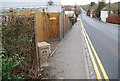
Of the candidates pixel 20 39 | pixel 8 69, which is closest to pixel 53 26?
pixel 20 39

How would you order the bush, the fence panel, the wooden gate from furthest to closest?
1. the wooden gate
2. the fence panel
3. the bush

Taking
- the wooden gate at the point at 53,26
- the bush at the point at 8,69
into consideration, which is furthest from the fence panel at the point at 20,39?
the wooden gate at the point at 53,26

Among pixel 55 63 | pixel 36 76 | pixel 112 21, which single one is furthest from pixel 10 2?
pixel 112 21

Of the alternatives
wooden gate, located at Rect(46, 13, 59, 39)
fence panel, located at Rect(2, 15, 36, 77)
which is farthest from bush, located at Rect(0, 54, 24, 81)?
wooden gate, located at Rect(46, 13, 59, 39)

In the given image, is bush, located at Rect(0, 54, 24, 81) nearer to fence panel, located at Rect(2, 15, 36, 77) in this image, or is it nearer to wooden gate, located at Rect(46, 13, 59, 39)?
fence panel, located at Rect(2, 15, 36, 77)

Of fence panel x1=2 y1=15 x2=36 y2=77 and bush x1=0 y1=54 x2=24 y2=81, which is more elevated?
fence panel x1=2 y1=15 x2=36 y2=77

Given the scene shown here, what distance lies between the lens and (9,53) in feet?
13.8

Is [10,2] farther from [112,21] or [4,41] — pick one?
[112,21]

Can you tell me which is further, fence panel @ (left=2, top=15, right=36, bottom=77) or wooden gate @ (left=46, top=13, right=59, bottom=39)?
wooden gate @ (left=46, top=13, right=59, bottom=39)

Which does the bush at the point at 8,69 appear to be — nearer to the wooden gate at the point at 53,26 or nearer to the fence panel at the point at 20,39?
the fence panel at the point at 20,39

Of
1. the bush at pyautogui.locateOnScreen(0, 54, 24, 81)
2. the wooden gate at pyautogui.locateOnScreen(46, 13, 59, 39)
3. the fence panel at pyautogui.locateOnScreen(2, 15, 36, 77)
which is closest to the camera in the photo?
the bush at pyautogui.locateOnScreen(0, 54, 24, 81)

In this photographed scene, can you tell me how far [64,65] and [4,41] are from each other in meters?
2.45

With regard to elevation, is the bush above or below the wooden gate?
below

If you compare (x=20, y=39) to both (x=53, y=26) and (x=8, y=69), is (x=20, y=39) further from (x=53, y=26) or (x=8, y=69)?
(x=53, y=26)
